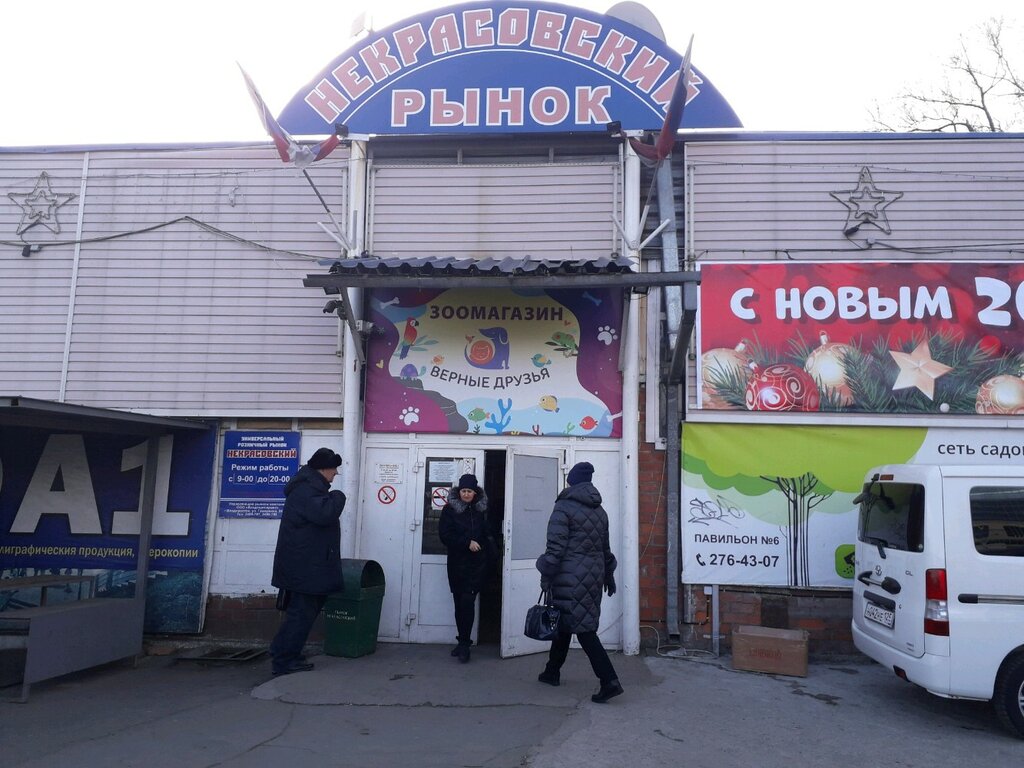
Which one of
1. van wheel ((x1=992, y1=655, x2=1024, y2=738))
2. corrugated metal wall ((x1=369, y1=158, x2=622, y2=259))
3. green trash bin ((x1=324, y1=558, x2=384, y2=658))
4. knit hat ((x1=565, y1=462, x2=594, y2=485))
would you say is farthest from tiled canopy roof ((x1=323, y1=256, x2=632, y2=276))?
van wheel ((x1=992, y1=655, x2=1024, y2=738))

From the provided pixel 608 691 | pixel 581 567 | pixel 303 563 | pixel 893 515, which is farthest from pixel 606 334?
pixel 303 563

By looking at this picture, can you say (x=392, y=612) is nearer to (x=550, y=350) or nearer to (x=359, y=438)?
(x=359, y=438)

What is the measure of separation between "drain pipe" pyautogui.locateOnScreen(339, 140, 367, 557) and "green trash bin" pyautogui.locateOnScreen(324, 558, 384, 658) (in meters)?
0.56

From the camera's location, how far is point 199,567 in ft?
27.9

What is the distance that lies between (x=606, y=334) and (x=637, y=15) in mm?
3775

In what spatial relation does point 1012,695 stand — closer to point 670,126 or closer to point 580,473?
point 580,473

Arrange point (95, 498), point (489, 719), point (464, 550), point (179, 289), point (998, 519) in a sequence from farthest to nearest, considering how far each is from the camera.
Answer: point (179, 289)
point (95, 498)
point (464, 550)
point (489, 719)
point (998, 519)

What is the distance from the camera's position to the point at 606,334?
27.8 feet

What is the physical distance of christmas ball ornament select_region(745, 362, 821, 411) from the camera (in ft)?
26.7

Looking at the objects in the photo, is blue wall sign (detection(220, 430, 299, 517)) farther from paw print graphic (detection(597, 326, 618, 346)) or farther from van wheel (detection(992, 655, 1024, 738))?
van wheel (detection(992, 655, 1024, 738))

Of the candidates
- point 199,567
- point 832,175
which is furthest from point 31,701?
point 832,175

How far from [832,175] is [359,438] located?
5861 millimetres

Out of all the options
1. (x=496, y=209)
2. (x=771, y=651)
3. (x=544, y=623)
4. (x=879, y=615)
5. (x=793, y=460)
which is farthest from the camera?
(x=496, y=209)

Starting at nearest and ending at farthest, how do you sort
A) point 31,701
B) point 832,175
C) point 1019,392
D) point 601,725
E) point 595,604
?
point 601,725 < point 595,604 < point 31,701 < point 1019,392 < point 832,175
